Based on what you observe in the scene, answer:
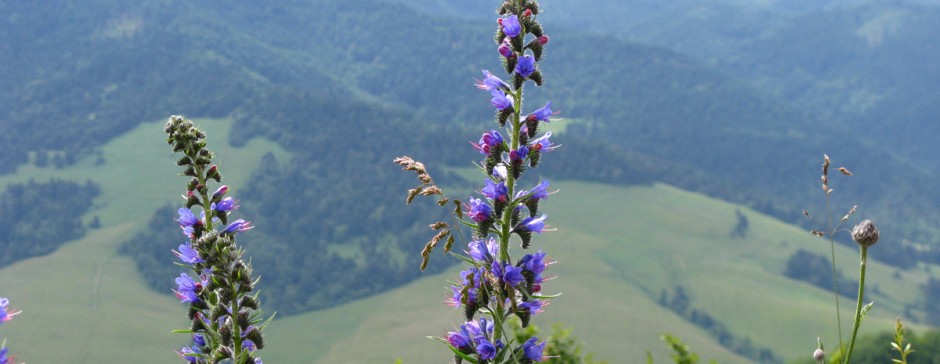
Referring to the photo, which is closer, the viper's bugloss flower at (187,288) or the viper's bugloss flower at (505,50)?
the viper's bugloss flower at (187,288)

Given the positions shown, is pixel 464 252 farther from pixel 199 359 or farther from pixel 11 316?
pixel 11 316

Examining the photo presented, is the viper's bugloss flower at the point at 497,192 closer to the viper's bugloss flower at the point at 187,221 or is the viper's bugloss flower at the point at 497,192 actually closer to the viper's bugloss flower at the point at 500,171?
the viper's bugloss flower at the point at 500,171

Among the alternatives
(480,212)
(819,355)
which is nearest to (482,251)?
(480,212)

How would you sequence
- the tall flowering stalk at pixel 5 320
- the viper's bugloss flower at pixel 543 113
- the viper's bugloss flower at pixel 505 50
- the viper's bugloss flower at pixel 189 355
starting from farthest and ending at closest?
1. the viper's bugloss flower at pixel 543 113
2. the viper's bugloss flower at pixel 505 50
3. the viper's bugloss flower at pixel 189 355
4. the tall flowering stalk at pixel 5 320

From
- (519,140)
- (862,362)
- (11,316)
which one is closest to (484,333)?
(519,140)

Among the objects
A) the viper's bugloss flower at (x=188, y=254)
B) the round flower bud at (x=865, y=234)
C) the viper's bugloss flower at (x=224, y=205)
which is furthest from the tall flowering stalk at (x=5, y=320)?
the round flower bud at (x=865, y=234)

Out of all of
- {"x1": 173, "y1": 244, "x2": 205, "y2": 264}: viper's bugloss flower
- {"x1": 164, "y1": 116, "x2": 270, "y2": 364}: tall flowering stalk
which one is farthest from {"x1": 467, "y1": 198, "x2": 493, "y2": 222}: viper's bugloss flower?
{"x1": 173, "y1": 244, "x2": 205, "y2": 264}: viper's bugloss flower

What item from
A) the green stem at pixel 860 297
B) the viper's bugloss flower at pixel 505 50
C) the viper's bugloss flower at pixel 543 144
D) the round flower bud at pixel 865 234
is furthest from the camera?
the viper's bugloss flower at pixel 505 50
